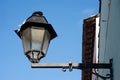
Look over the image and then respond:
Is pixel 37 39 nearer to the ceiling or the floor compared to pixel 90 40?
nearer to the floor

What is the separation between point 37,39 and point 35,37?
34mm

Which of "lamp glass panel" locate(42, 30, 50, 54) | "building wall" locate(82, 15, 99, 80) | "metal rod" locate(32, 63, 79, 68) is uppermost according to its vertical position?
"building wall" locate(82, 15, 99, 80)

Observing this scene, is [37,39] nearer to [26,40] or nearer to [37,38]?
[37,38]

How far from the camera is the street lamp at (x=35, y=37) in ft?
14.9

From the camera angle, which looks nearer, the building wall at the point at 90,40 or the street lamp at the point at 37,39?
the street lamp at the point at 37,39

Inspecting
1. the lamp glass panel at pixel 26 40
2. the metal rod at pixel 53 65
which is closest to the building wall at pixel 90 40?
the metal rod at pixel 53 65

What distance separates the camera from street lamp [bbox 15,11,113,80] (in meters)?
4.53

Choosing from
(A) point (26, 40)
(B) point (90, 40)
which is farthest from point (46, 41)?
(B) point (90, 40)

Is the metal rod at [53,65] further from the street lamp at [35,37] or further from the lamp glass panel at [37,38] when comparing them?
the lamp glass panel at [37,38]

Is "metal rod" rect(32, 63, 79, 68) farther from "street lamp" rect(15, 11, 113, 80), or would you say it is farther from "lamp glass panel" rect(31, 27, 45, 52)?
"lamp glass panel" rect(31, 27, 45, 52)

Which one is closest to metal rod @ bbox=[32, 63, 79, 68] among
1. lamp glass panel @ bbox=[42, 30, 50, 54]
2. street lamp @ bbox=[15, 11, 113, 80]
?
street lamp @ bbox=[15, 11, 113, 80]

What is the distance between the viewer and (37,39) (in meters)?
4.55

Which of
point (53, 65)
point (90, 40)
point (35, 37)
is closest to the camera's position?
point (35, 37)

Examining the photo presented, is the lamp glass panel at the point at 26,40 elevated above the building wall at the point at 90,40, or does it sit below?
below
